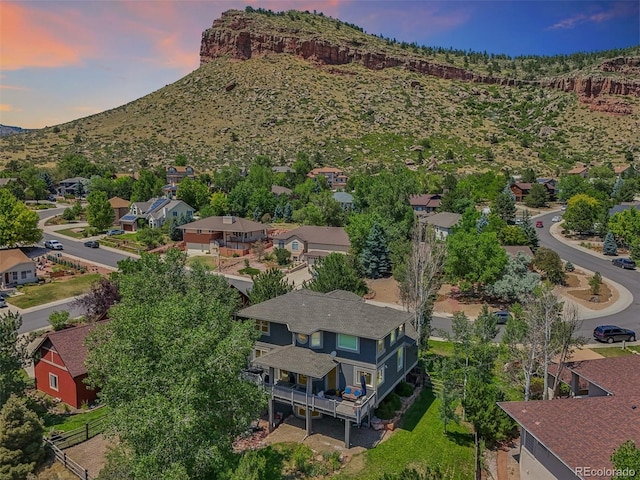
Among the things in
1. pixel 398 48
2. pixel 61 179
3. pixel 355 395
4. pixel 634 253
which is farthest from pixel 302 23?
pixel 355 395

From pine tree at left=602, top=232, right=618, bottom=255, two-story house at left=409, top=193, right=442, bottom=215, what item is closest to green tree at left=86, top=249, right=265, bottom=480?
pine tree at left=602, top=232, right=618, bottom=255

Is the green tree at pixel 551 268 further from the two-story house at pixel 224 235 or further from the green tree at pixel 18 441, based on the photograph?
the green tree at pixel 18 441

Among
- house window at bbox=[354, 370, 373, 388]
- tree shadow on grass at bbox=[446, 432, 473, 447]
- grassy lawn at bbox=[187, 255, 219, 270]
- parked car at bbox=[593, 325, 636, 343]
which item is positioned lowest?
tree shadow on grass at bbox=[446, 432, 473, 447]

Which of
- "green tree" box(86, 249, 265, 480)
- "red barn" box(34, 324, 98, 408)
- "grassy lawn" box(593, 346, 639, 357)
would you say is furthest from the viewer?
"grassy lawn" box(593, 346, 639, 357)

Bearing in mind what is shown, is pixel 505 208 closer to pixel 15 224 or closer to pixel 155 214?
pixel 155 214

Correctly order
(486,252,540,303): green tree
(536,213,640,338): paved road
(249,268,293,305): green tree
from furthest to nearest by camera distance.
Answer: (486,252,540,303): green tree → (536,213,640,338): paved road → (249,268,293,305): green tree

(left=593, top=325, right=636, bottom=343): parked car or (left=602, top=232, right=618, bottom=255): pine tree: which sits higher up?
(left=602, top=232, right=618, bottom=255): pine tree

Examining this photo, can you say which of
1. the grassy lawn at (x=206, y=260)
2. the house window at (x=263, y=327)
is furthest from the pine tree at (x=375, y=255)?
the house window at (x=263, y=327)

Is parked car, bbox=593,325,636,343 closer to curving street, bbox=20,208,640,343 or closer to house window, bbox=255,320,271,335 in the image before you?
curving street, bbox=20,208,640,343

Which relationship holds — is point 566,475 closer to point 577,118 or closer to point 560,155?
point 560,155
